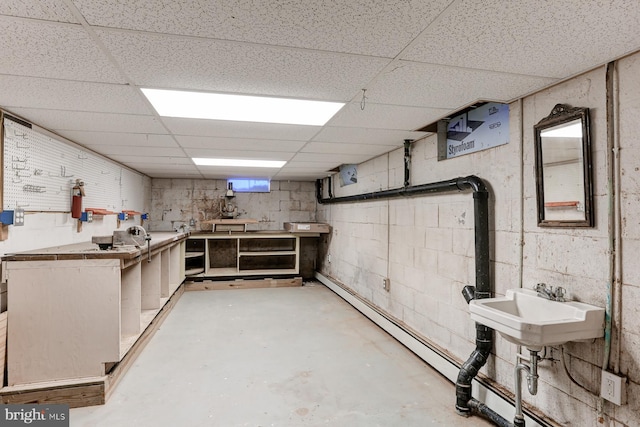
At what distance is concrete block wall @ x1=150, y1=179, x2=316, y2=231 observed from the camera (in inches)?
271

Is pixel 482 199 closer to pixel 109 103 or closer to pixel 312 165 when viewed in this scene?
pixel 109 103

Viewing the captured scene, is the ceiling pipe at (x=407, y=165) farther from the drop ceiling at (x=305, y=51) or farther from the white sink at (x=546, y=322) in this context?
the white sink at (x=546, y=322)

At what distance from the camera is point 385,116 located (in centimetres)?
270

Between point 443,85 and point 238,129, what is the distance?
1810 mm

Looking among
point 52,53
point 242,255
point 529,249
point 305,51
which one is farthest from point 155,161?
point 529,249

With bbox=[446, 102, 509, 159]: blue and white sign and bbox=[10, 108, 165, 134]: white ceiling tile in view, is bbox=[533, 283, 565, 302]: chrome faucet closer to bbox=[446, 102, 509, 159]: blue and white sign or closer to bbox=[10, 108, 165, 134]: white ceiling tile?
bbox=[446, 102, 509, 159]: blue and white sign

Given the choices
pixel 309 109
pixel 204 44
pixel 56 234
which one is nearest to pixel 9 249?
pixel 56 234

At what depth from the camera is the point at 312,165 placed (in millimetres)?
5332

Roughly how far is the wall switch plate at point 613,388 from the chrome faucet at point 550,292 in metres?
0.40

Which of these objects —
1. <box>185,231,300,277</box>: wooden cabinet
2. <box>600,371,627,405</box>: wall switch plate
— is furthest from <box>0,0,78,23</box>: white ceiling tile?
<box>185,231,300,277</box>: wooden cabinet

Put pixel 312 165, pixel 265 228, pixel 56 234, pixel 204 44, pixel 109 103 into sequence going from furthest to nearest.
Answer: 1. pixel 265 228
2. pixel 312 165
3. pixel 56 234
4. pixel 109 103
5. pixel 204 44

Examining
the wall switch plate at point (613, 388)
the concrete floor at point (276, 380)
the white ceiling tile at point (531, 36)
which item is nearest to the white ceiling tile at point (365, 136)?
the white ceiling tile at point (531, 36)

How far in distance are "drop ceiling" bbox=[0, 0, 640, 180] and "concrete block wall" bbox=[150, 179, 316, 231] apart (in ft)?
13.9

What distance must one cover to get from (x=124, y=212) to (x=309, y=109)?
3720 mm
